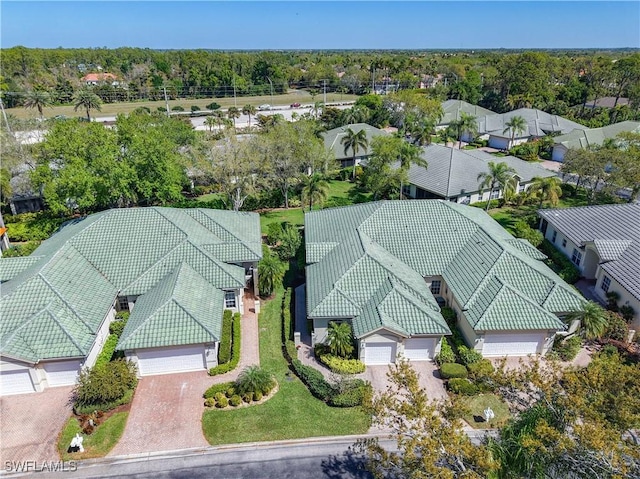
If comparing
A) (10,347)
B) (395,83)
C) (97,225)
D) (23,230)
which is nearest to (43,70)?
(395,83)

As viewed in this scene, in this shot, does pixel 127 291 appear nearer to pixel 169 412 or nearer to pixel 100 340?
pixel 100 340

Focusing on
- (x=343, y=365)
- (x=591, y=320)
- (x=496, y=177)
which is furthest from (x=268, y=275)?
(x=496, y=177)

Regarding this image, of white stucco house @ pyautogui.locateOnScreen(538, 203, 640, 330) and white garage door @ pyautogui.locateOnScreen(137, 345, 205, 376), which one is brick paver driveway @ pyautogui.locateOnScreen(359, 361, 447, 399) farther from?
white stucco house @ pyautogui.locateOnScreen(538, 203, 640, 330)

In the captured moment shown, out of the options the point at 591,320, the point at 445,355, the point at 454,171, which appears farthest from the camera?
the point at 454,171

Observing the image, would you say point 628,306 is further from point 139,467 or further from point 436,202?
point 139,467

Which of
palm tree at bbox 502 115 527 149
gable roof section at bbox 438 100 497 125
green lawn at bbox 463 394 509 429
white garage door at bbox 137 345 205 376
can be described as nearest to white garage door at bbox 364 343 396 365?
green lawn at bbox 463 394 509 429
